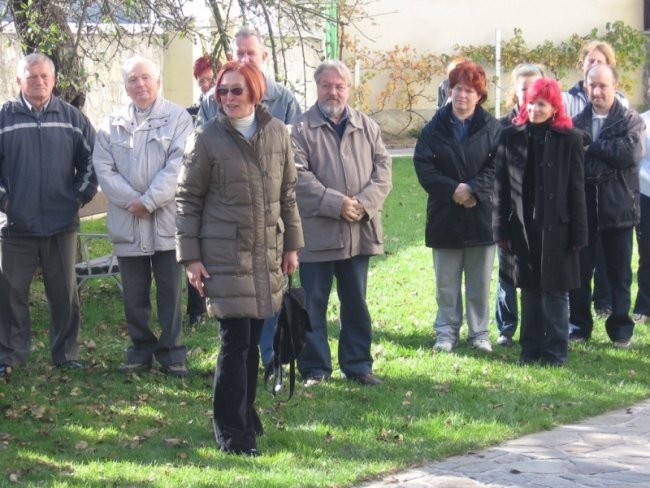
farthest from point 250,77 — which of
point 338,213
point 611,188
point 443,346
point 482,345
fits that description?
point 611,188

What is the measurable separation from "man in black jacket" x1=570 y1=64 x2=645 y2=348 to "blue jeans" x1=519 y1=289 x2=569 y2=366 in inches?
30.8

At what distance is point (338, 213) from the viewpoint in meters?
7.80

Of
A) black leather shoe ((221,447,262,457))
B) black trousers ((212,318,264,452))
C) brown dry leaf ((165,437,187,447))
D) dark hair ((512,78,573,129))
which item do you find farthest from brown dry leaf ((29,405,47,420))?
dark hair ((512,78,573,129))

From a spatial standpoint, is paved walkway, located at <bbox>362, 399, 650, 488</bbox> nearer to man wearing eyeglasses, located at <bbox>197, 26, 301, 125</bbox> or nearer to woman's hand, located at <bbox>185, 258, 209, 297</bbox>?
woman's hand, located at <bbox>185, 258, 209, 297</bbox>

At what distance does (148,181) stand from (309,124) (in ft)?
3.84

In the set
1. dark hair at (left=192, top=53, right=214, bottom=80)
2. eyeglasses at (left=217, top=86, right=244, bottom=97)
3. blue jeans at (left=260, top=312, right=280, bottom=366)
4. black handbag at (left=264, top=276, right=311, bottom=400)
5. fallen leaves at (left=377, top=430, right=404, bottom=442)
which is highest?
dark hair at (left=192, top=53, right=214, bottom=80)

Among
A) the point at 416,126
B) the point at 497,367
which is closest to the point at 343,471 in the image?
the point at 497,367

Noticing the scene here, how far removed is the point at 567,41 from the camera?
25.6 meters

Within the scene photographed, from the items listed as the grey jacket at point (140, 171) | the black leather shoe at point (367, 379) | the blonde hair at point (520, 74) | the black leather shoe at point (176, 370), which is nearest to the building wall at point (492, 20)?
the blonde hair at point (520, 74)

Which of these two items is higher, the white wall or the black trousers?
the white wall

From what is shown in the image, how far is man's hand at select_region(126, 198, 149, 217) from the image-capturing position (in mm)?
8062

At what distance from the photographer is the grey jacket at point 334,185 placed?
784 cm

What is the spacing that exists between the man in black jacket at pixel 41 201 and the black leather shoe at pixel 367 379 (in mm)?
2059

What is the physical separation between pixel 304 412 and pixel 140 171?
6.85ft
